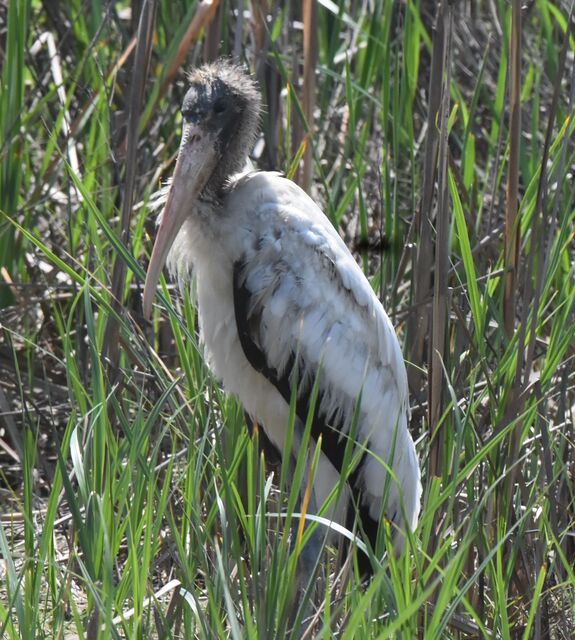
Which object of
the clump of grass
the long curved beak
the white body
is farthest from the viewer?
the white body

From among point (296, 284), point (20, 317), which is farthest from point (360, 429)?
point (20, 317)

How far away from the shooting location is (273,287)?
248cm

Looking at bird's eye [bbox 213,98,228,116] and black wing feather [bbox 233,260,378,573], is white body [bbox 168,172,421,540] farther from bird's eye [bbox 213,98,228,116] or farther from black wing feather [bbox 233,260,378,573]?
bird's eye [bbox 213,98,228,116]

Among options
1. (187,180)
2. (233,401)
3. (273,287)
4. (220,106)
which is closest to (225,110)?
(220,106)

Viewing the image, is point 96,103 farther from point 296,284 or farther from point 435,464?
point 435,464

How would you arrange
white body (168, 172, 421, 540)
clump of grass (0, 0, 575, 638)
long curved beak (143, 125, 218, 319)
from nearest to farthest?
clump of grass (0, 0, 575, 638)
long curved beak (143, 125, 218, 319)
white body (168, 172, 421, 540)

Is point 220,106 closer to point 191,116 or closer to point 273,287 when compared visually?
point 191,116

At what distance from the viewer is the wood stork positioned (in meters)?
2.45

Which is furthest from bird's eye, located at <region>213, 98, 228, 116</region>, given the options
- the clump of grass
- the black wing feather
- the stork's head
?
the black wing feather

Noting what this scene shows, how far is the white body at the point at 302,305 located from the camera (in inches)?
97.0

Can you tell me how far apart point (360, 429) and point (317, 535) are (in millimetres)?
306

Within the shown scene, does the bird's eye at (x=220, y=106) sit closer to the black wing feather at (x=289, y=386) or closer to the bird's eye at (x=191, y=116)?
the bird's eye at (x=191, y=116)

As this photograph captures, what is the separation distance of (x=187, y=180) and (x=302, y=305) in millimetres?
363

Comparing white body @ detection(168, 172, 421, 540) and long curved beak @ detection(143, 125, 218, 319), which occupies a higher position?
long curved beak @ detection(143, 125, 218, 319)
